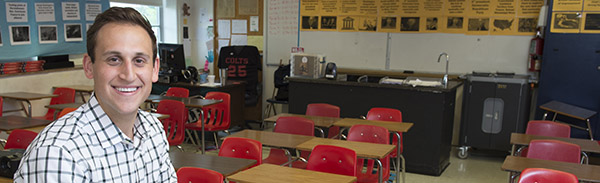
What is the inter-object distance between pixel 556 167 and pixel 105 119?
339 cm

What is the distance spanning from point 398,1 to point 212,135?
3.17 m

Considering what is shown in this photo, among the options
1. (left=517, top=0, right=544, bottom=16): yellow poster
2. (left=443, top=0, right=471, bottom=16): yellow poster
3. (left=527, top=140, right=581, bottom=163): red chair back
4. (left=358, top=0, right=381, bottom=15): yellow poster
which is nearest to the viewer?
(left=527, top=140, right=581, bottom=163): red chair back

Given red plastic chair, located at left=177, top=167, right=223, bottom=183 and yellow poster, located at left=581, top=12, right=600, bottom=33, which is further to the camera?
yellow poster, located at left=581, top=12, right=600, bottom=33

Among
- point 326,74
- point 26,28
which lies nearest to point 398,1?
point 326,74

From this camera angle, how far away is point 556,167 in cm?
361

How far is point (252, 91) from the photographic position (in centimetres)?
778

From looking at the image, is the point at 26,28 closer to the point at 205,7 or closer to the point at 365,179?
the point at 205,7

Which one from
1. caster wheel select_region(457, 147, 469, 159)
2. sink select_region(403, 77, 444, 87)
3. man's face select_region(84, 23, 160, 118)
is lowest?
caster wheel select_region(457, 147, 469, 159)

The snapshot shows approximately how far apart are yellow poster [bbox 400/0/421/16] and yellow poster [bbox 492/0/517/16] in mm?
975

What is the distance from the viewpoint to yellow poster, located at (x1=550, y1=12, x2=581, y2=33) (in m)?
5.88

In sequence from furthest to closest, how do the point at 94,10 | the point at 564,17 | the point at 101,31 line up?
1. the point at 94,10
2. the point at 564,17
3. the point at 101,31

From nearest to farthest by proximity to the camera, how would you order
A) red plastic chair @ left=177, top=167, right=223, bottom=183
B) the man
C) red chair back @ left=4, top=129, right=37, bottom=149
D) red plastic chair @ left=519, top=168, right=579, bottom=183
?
the man < red plastic chair @ left=177, top=167, right=223, bottom=183 < red plastic chair @ left=519, top=168, right=579, bottom=183 < red chair back @ left=4, top=129, right=37, bottom=149

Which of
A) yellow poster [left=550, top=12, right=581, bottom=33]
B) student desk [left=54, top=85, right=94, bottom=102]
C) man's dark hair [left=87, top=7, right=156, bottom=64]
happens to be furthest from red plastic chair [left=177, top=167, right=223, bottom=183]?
yellow poster [left=550, top=12, right=581, bottom=33]

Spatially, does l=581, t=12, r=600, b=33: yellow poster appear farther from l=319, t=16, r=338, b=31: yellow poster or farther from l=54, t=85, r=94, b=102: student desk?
l=54, t=85, r=94, b=102: student desk
